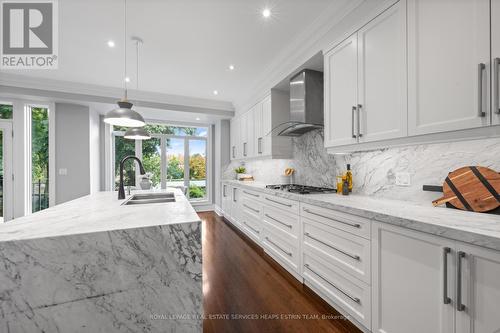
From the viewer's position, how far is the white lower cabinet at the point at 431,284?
2.93ft

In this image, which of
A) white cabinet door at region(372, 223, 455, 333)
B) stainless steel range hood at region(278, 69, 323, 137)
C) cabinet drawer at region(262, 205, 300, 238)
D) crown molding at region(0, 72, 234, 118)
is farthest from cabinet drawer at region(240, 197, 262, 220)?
crown molding at region(0, 72, 234, 118)

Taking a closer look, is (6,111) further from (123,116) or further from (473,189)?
(473,189)

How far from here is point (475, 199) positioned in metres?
1.24

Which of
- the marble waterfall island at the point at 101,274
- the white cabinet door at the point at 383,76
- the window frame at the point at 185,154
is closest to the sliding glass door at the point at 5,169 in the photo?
the window frame at the point at 185,154

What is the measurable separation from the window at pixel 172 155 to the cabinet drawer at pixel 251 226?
2.24m

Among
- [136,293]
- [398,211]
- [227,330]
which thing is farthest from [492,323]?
[136,293]

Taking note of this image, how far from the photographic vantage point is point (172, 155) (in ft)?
18.7

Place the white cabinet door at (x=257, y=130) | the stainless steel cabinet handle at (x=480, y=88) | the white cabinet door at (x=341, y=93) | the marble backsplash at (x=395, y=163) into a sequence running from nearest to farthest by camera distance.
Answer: the stainless steel cabinet handle at (x=480, y=88)
the marble backsplash at (x=395, y=163)
the white cabinet door at (x=341, y=93)
the white cabinet door at (x=257, y=130)

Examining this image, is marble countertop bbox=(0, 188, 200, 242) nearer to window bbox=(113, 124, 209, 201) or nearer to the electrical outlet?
the electrical outlet

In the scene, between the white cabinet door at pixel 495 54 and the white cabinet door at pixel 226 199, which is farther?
the white cabinet door at pixel 226 199

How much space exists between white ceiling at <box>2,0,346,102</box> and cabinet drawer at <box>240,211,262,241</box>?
2.37 meters

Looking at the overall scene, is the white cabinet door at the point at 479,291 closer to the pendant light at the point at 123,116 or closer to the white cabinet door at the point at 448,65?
the white cabinet door at the point at 448,65

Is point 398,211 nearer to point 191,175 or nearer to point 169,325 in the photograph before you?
point 169,325

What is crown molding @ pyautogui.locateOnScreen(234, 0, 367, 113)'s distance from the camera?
1.94m
